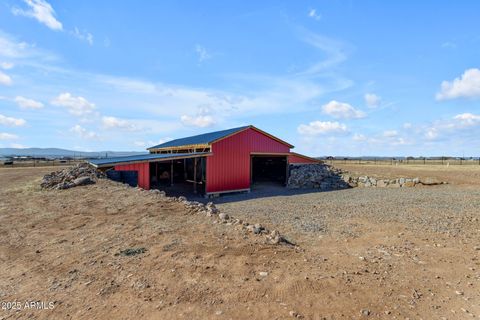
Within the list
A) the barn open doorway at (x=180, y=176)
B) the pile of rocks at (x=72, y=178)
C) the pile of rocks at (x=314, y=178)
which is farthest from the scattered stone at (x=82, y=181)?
the pile of rocks at (x=314, y=178)

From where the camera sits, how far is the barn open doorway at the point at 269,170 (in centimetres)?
2408

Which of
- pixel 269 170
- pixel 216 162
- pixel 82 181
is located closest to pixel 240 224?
pixel 82 181

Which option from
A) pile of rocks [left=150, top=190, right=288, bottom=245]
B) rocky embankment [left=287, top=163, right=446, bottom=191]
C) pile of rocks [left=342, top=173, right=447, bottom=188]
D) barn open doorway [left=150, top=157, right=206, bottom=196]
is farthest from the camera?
rocky embankment [left=287, top=163, right=446, bottom=191]

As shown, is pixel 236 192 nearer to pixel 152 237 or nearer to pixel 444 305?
pixel 152 237

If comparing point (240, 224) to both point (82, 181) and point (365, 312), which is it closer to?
point (365, 312)

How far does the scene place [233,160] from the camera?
1881cm

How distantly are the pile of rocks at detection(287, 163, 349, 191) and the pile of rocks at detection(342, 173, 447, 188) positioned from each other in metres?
0.57

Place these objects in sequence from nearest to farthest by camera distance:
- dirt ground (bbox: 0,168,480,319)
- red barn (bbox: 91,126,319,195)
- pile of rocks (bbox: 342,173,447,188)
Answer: dirt ground (bbox: 0,168,480,319) < red barn (bbox: 91,126,319,195) < pile of rocks (bbox: 342,173,447,188)

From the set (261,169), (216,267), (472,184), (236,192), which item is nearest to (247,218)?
(216,267)

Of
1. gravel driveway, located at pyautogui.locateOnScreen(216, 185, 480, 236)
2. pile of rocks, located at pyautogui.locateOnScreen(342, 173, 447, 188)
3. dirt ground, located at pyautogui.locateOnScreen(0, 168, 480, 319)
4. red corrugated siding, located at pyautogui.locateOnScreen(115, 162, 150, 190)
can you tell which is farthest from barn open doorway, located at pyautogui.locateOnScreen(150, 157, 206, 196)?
pile of rocks, located at pyautogui.locateOnScreen(342, 173, 447, 188)

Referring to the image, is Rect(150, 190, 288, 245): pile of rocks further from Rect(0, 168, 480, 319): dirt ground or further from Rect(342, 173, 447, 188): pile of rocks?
Rect(342, 173, 447, 188): pile of rocks

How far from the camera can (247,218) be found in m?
10.8

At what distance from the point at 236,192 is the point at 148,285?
14.4 metres

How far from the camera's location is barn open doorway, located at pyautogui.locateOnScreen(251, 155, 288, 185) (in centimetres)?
2408
